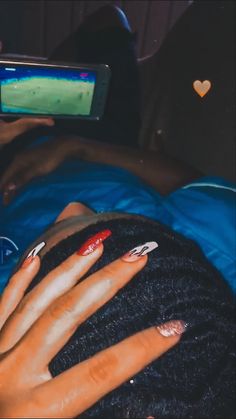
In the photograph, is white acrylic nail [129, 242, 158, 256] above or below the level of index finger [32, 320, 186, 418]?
above

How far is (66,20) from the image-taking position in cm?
134

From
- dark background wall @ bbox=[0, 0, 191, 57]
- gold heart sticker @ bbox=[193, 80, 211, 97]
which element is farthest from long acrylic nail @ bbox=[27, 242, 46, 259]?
dark background wall @ bbox=[0, 0, 191, 57]

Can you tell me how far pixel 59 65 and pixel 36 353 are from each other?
20.8 inches

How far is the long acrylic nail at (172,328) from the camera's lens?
18.6 inches

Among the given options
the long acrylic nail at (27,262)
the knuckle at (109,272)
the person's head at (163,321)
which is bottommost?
the person's head at (163,321)

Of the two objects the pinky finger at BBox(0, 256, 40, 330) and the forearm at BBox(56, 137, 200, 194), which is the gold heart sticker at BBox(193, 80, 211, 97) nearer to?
the forearm at BBox(56, 137, 200, 194)

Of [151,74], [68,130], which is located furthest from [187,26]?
[68,130]

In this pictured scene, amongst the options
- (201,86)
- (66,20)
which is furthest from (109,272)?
(66,20)

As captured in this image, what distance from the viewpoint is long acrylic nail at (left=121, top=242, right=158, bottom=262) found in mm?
503

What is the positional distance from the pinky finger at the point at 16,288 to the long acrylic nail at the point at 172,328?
0.15m

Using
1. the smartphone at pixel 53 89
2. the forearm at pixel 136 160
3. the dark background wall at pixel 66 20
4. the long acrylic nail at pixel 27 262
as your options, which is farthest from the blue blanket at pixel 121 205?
the dark background wall at pixel 66 20

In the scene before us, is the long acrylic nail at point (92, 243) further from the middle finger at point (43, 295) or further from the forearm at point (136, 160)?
the forearm at point (136, 160)

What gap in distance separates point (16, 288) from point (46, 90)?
1.46ft

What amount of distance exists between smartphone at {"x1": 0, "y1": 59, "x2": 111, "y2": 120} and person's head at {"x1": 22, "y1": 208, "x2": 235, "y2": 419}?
0.99 feet
